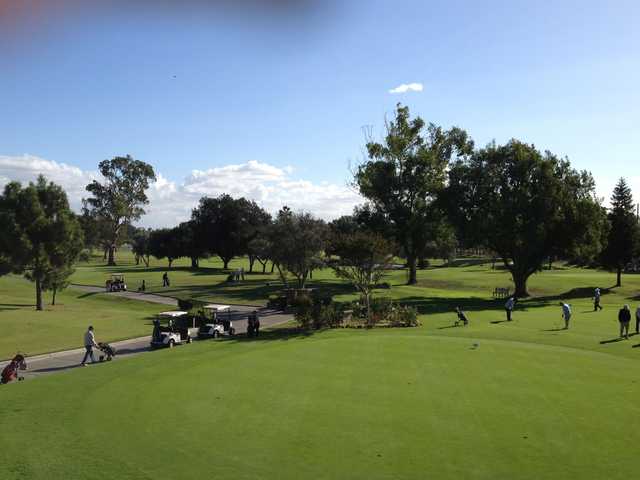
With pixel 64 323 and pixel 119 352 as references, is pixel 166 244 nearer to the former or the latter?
pixel 64 323

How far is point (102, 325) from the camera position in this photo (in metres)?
37.9

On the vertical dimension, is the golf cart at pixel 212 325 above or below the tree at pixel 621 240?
below

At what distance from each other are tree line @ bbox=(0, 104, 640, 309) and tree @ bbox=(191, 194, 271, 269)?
1240 inches

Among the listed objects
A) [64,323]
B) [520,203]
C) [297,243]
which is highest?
[520,203]

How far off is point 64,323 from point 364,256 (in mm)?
21469

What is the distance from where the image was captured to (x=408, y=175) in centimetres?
7231

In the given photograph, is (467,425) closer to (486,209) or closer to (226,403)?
(226,403)

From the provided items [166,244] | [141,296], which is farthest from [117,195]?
[141,296]

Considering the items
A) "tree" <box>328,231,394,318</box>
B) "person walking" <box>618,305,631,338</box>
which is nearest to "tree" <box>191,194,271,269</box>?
"tree" <box>328,231,394,318</box>

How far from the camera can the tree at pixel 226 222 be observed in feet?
332

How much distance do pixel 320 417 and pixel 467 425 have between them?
143 inches

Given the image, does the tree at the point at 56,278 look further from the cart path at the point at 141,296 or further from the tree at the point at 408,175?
the tree at the point at 408,175

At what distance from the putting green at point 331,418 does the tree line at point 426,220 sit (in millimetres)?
17956

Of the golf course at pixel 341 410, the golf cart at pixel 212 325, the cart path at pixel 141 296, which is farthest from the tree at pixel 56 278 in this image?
the golf cart at pixel 212 325
